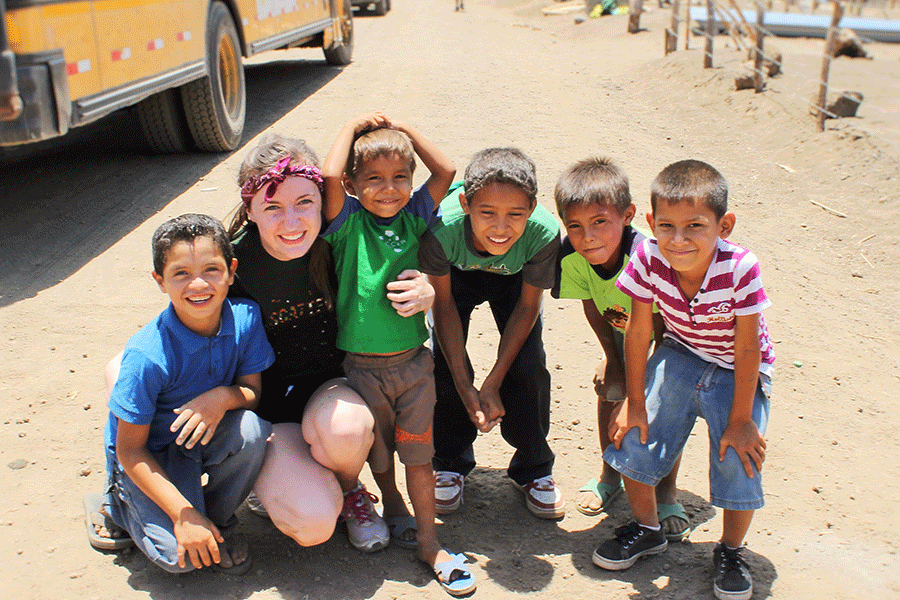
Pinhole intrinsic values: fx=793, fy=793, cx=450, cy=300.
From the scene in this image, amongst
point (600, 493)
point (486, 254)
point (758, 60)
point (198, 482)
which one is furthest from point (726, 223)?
point (758, 60)

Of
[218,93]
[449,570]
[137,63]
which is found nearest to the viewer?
[449,570]

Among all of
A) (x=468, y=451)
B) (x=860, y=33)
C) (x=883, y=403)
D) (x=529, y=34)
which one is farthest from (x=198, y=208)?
(x=860, y=33)

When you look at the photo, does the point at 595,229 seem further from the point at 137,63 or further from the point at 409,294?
the point at 137,63

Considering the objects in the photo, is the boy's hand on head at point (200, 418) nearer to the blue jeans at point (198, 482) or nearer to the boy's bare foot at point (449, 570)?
the blue jeans at point (198, 482)

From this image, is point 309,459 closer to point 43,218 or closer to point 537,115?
point 43,218

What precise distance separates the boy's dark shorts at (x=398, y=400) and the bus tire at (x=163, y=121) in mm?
4557

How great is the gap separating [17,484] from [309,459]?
1.20 m

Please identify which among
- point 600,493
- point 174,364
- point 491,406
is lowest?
point 600,493

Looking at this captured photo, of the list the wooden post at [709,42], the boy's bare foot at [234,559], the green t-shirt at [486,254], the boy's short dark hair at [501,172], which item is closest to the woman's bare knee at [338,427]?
the boy's bare foot at [234,559]

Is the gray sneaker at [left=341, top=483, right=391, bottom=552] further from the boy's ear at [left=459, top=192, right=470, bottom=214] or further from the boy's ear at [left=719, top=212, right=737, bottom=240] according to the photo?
the boy's ear at [left=719, top=212, right=737, bottom=240]

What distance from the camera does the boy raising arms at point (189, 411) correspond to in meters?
2.29

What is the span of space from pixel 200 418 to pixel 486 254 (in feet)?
3.47

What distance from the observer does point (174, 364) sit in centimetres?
235

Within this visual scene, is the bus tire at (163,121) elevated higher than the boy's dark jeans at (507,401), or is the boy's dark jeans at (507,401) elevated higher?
the bus tire at (163,121)
